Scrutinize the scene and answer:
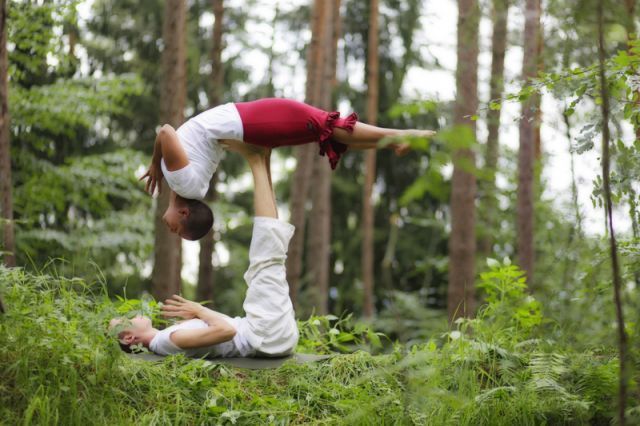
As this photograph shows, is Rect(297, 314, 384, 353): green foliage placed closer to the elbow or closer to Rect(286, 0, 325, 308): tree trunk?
the elbow

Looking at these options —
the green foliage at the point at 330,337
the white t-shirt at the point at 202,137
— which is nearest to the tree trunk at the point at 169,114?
the green foliage at the point at 330,337

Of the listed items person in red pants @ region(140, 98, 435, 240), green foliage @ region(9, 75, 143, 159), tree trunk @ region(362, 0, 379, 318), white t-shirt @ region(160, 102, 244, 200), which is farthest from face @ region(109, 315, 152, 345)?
tree trunk @ region(362, 0, 379, 318)

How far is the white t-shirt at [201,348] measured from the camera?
4852 mm

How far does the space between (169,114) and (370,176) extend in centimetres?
852

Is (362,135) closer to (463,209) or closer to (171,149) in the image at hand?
(171,149)

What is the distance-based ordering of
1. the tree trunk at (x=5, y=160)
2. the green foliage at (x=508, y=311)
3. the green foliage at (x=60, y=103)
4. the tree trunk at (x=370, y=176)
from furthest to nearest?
the tree trunk at (x=370, y=176)
the green foliage at (x=60, y=103)
the tree trunk at (x=5, y=160)
the green foliage at (x=508, y=311)

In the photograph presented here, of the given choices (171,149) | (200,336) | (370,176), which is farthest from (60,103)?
(370,176)

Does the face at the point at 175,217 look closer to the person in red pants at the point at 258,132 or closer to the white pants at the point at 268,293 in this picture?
the person in red pants at the point at 258,132

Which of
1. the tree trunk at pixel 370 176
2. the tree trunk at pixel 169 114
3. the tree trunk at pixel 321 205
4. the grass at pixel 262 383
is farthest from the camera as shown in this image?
the tree trunk at pixel 370 176

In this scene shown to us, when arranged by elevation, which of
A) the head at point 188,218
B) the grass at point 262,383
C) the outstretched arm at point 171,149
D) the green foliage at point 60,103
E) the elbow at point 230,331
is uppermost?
the green foliage at point 60,103

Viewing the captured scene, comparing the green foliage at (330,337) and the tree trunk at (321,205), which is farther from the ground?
the tree trunk at (321,205)

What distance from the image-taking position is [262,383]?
4.71m

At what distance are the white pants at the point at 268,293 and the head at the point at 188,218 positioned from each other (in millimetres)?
452

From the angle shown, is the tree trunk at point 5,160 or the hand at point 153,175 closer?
the hand at point 153,175
